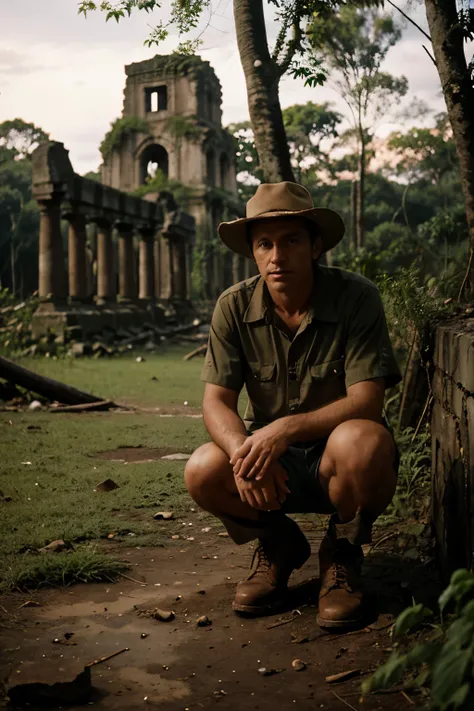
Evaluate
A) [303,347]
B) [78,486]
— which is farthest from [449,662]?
[78,486]

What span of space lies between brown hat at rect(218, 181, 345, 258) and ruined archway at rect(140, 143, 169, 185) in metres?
35.6

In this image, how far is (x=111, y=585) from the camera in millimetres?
3395

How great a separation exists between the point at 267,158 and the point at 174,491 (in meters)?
2.83

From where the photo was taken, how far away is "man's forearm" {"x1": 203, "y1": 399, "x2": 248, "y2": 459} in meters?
3.03

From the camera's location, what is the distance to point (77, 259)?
62.5 feet

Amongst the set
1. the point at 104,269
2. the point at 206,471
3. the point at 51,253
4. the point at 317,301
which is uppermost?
the point at 51,253

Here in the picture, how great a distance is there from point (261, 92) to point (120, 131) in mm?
33810

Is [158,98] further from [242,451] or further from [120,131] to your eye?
[242,451]

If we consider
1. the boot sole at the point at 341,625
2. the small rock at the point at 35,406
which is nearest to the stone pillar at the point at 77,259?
the small rock at the point at 35,406

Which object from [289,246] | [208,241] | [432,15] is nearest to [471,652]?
[289,246]

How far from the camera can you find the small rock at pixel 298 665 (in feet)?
8.25

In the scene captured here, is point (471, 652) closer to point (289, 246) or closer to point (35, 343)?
point (289, 246)

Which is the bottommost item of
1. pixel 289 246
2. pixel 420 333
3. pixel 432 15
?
pixel 420 333

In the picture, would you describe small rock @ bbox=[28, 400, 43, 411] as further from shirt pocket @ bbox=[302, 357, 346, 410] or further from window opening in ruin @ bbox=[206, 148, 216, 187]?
window opening in ruin @ bbox=[206, 148, 216, 187]
